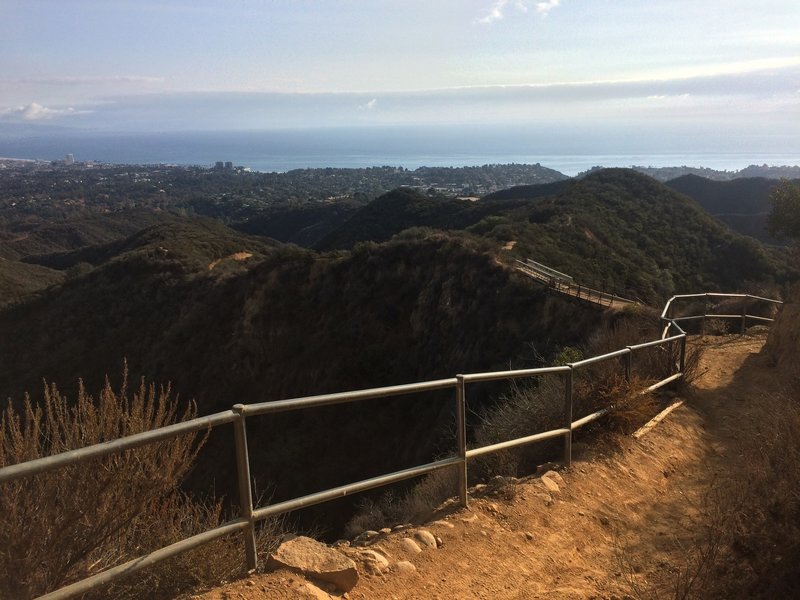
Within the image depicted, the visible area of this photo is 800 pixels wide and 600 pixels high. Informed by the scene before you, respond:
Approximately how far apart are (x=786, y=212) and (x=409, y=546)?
2207cm

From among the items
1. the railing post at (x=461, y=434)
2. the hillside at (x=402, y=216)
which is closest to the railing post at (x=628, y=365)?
the railing post at (x=461, y=434)

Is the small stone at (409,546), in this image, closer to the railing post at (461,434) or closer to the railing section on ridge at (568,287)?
the railing post at (461,434)

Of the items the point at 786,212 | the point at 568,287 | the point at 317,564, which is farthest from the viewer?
the point at 568,287

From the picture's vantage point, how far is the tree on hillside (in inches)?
802

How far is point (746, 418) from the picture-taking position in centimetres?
694

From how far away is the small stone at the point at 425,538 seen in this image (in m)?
3.82

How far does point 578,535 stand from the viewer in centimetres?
425

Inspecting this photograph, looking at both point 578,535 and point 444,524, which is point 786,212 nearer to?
point 578,535

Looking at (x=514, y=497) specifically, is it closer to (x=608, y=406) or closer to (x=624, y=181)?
(x=608, y=406)

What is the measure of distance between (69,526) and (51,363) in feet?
111

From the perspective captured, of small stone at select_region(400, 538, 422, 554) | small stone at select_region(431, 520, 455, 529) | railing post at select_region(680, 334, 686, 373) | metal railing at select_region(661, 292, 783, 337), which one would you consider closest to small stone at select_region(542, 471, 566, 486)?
small stone at select_region(431, 520, 455, 529)

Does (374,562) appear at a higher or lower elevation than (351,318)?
higher

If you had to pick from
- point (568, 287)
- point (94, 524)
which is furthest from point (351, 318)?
point (94, 524)

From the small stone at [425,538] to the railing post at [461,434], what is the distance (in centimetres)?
48
